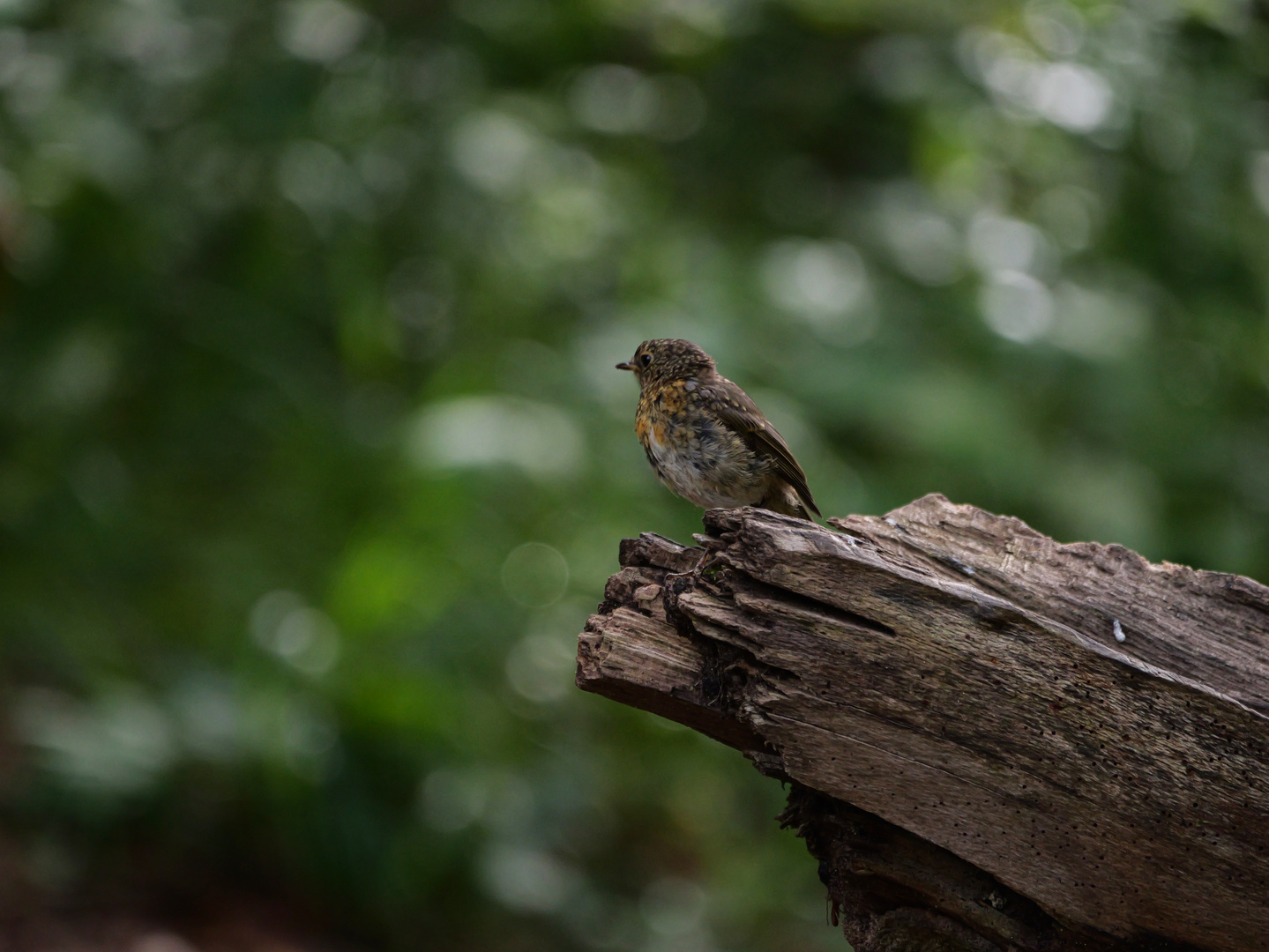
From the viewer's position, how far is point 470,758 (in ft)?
14.6

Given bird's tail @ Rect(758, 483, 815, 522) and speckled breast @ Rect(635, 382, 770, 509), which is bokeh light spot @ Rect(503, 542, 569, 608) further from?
bird's tail @ Rect(758, 483, 815, 522)

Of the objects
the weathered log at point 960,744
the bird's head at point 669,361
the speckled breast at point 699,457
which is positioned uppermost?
the bird's head at point 669,361

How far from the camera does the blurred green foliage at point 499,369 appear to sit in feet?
14.6

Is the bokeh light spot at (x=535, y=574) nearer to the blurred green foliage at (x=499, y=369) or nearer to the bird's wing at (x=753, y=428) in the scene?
the blurred green foliage at (x=499, y=369)

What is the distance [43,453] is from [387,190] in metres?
2.11

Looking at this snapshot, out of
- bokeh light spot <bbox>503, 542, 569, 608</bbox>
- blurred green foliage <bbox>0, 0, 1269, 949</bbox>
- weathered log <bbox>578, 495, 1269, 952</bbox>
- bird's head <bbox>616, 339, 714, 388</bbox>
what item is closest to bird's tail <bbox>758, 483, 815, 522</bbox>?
bird's head <bbox>616, 339, 714, 388</bbox>

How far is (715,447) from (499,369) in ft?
6.61

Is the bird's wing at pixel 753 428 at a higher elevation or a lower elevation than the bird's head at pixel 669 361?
lower

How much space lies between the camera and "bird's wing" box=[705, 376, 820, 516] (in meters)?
3.23

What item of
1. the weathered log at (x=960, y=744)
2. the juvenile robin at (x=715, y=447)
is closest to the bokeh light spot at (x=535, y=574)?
the juvenile robin at (x=715, y=447)

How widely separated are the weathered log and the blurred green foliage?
2172 mm

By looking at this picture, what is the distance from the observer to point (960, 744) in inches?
81.3

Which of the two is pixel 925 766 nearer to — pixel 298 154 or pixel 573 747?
pixel 573 747

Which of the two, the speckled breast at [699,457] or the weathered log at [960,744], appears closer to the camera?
the weathered log at [960,744]
